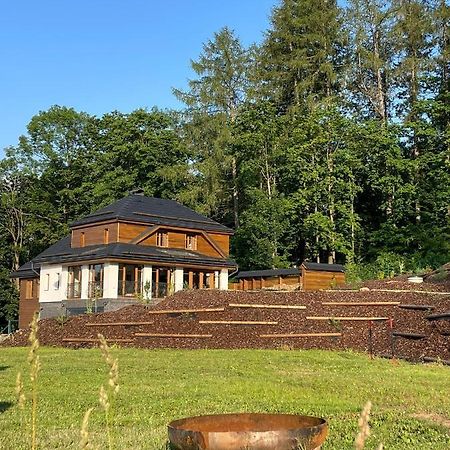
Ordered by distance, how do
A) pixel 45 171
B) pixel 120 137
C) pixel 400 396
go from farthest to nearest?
pixel 45 171, pixel 120 137, pixel 400 396

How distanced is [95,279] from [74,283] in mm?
2363

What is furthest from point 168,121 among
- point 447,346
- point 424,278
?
point 447,346

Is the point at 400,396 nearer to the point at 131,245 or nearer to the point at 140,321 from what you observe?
the point at 140,321

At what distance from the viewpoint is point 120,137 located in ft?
168

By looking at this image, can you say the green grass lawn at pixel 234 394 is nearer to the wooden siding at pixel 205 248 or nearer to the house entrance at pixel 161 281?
the house entrance at pixel 161 281

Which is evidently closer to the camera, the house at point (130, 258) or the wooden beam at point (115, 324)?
the wooden beam at point (115, 324)

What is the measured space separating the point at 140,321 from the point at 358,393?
11.0 metres

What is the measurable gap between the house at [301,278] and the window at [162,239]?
15.3 ft

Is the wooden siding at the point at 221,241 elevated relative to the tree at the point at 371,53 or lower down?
lower down

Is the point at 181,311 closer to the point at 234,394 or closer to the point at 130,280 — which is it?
the point at 234,394

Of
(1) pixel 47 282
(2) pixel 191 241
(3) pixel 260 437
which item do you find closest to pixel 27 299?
(1) pixel 47 282

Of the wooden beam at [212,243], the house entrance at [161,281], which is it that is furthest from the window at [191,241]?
the house entrance at [161,281]

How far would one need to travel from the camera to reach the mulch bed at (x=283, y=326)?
51.1 ft

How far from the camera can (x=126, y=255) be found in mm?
33531
